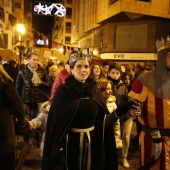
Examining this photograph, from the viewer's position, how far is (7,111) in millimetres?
3348

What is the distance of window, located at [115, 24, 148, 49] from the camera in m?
24.2

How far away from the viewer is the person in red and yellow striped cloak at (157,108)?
11.6 ft

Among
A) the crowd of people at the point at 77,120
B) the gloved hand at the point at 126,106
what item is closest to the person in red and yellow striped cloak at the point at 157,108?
the crowd of people at the point at 77,120

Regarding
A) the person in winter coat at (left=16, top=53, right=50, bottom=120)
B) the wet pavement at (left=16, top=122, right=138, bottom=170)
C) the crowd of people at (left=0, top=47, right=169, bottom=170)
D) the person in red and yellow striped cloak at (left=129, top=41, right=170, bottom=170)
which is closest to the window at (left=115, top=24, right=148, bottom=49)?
the wet pavement at (left=16, top=122, right=138, bottom=170)

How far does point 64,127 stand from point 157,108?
4.10 feet

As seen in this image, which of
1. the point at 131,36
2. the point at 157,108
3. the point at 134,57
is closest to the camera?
the point at 157,108

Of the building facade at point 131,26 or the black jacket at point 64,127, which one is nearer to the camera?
the black jacket at point 64,127

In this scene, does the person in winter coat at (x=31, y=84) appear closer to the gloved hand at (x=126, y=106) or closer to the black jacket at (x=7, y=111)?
the black jacket at (x=7, y=111)

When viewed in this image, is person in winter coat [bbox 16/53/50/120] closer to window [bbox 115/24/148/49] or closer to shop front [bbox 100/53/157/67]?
shop front [bbox 100/53/157/67]

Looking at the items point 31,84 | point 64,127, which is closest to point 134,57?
point 31,84

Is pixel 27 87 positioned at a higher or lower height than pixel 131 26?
lower

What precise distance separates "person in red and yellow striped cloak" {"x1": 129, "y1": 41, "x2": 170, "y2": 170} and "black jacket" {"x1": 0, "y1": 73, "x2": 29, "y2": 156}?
1561mm

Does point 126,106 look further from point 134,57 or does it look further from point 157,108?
point 134,57

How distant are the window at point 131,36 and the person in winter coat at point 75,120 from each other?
71.1ft
